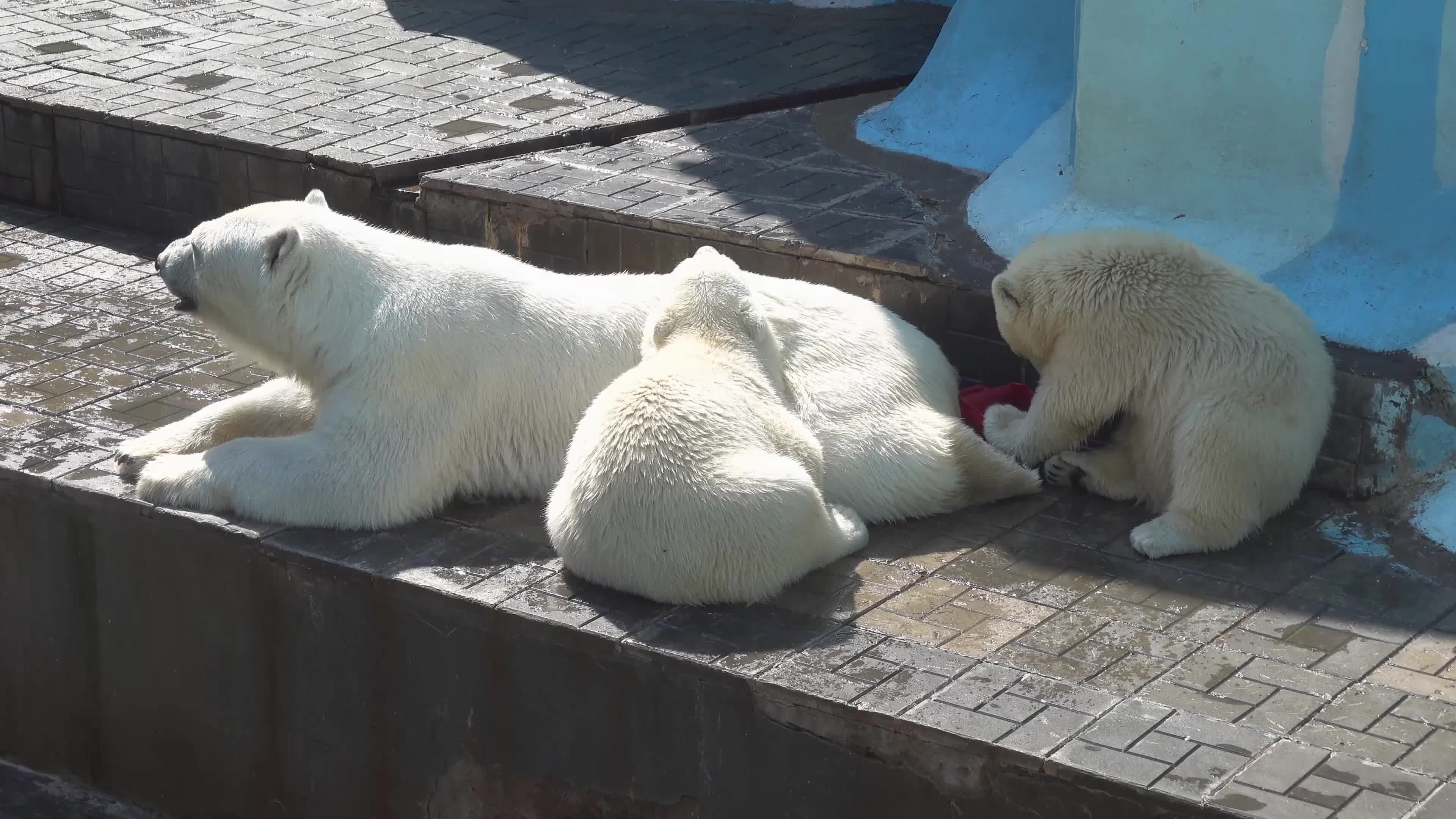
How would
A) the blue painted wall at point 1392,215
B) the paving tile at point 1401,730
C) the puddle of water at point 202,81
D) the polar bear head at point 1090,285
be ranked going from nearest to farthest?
the paving tile at point 1401,730
the polar bear head at point 1090,285
the blue painted wall at point 1392,215
the puddle of water at point 202,81

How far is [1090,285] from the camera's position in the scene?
486cm

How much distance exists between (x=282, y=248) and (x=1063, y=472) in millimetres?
2422

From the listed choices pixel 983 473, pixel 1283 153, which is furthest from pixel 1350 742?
pixel 1283 153

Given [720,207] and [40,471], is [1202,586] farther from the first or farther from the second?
[40,471]

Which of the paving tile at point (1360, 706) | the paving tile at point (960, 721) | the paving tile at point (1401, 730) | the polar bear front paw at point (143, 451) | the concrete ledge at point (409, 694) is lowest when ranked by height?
the concrete ledge at point (409, 694)

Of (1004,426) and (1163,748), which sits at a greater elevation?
(1004,426)

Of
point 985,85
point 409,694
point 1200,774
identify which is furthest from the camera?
point 985,85

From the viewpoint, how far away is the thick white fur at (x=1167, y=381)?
4562mm

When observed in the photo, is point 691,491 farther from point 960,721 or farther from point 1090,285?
point 1090,285

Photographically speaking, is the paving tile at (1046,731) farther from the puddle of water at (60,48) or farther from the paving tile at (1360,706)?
the puddle of water at (60,48)

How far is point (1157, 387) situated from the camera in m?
4.77

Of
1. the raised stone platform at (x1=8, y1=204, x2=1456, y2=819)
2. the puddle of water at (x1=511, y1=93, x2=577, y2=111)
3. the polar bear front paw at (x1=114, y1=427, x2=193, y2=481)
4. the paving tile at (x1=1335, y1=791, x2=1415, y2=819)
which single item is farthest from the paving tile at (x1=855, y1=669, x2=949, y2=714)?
the puddle of water at (x1=511, y1=93, x2=577, y2=111)

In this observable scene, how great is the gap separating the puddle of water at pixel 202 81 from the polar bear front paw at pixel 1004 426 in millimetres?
4680

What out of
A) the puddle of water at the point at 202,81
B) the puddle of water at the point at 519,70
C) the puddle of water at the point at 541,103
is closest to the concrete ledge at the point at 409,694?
the puddle of water at the point at 541,103
